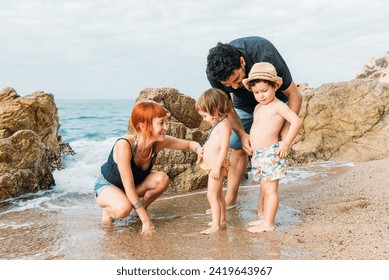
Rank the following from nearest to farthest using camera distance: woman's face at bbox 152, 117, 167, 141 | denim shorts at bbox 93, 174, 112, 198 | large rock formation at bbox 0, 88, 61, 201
A: woman's face at bbox 152, 117, 167, 141, denim shorts at bbox 93, 174, 112, 198, large rock formation at bbox 0, 88, 61, 201

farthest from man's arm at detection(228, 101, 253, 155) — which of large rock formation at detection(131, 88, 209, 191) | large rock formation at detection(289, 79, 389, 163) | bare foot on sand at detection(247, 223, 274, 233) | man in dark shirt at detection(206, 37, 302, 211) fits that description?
large rock formation at detection(289, 79, 389, 163)

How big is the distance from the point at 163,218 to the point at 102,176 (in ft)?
2.56

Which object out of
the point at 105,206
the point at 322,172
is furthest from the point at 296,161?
the point at 105,206

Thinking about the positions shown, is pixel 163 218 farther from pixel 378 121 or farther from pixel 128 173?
pixel 378 121

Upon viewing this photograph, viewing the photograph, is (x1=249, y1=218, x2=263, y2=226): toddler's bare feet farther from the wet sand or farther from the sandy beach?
the sandy beach

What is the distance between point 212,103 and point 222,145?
39 centimetres

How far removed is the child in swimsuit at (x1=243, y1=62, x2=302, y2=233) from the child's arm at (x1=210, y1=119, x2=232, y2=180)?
272 millimetres

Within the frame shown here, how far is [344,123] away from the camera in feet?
26.7

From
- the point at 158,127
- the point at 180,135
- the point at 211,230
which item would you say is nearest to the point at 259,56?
the point at 158,127

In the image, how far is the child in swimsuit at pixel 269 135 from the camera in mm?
3760

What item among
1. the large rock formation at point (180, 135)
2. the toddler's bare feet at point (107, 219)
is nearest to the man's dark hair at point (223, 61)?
the toddler's bare feet at point (107, 219)

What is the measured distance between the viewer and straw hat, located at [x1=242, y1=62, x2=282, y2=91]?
3.73m

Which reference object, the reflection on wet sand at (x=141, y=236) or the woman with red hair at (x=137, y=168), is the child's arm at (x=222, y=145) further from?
the reflection on wet sand at (x=141, y=236)

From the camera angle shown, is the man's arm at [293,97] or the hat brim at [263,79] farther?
the man's arm at [293,97]
